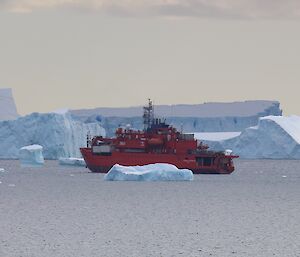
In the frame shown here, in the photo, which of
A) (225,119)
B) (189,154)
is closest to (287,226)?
(189,154)

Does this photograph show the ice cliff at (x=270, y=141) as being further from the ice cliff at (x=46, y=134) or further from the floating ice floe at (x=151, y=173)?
the floating ice floe at (x=151, y=173)

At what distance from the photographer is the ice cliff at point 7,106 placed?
406 feet

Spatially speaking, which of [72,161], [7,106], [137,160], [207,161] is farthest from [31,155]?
[7,106]

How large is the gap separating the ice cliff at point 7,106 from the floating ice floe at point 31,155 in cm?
2645

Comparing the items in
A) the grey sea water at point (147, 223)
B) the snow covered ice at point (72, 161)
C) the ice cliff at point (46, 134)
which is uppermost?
the grey sea water at point (147, 223)

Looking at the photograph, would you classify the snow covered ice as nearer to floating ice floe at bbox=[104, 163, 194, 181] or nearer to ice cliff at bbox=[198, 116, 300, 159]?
ice cliff at bbox=[198, 116, 300, 159]

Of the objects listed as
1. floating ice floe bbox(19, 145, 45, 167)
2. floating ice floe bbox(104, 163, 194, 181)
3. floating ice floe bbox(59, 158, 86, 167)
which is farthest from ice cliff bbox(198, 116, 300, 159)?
floating ice floe bbox(104, 163, 194, 181)

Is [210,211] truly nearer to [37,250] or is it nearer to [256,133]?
[37,250]

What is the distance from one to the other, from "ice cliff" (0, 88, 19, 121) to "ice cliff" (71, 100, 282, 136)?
35.4ft

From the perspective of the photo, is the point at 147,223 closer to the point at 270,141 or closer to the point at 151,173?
the point at 151,173

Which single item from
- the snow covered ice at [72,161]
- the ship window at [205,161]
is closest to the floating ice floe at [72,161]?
the snow covered ice at [72,161]

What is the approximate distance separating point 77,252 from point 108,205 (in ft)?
56.3

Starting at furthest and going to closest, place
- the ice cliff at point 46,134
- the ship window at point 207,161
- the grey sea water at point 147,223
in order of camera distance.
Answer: the ice cliff at point 46,134, the ship window at point 207,161, the grey sea water at point 147,223

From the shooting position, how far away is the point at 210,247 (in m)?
24.7
